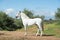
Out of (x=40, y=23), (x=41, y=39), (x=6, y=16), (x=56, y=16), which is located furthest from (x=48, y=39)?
(x=56, y=16)

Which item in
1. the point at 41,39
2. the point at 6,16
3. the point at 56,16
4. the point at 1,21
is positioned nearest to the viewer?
the point at 41,39

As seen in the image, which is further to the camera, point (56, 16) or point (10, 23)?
point (56, 16)

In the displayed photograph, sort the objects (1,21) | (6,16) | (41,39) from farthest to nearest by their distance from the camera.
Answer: (6,16) < (1,21) < (41,39)

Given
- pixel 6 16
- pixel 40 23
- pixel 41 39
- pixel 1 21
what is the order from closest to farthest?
pixel 41 39 < pixel 40 23 < pixel 1 21 < pixel 6 16

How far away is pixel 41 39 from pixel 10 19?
32124 millimetres

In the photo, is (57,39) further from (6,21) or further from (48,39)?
(6,21)

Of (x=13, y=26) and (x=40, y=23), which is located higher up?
(x=40, y=23)

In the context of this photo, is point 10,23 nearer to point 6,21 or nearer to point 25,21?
point 6,21

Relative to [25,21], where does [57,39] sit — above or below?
below

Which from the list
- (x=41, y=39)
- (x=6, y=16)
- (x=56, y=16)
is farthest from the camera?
(x=56, y=16)

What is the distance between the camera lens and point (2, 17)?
146 ft

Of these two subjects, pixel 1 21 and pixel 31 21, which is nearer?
pixel 31 21

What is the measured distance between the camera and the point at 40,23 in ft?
49.1

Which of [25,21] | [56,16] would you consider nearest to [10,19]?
[56,16]
